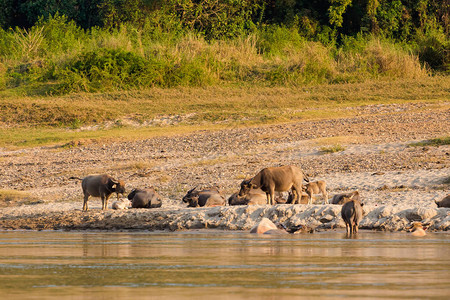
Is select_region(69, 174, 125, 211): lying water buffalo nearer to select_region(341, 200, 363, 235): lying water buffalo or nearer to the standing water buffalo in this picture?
the standing water buffalo

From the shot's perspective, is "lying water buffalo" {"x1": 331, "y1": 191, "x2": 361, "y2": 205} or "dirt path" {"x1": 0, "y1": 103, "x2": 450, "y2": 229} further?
"dirt path" {"x1": 0, "y1": 103, "x2": 450, "y2": 229}

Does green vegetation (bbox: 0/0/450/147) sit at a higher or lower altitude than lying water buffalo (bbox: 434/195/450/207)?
lower

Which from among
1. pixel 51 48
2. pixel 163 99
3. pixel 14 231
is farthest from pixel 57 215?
pixel 51 48

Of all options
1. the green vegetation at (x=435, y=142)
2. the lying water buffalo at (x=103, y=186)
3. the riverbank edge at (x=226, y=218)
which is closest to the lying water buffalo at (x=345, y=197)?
the riverbank edge at (x=226, y=218)

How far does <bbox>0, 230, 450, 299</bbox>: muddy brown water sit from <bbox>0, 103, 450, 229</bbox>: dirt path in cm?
303

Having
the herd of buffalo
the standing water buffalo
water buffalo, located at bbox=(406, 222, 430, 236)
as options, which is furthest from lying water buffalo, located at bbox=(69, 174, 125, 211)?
water buffalo, located at bbox=(406, 222, 430, 236)

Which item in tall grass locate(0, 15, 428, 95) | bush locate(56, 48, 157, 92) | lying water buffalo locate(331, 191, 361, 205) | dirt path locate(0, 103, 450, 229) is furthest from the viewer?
tall grass locate(0, 15, 428, 95)

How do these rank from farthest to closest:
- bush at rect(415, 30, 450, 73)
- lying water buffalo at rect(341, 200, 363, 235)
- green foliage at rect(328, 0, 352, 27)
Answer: green foliage at rect(328, 0, 352, 27), bush at rect(415, 30, 450, 73), lying water buffalo at rect(341, 200, 363, 235)

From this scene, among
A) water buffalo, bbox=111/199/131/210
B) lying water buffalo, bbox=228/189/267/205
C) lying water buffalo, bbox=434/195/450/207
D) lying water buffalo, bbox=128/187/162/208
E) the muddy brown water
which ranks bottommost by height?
water buffalo, bbox=111/199/131/210

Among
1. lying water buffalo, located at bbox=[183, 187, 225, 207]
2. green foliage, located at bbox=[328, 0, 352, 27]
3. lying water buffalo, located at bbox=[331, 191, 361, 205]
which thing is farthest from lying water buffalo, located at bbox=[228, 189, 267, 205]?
green foliage, located at bbox=[328, 0, 352, 27]

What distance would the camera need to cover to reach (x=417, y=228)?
10.9 metres

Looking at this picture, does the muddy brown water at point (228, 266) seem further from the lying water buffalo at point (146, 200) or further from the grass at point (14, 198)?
the grass at point (14, 198)

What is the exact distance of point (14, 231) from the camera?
1294 centimetres

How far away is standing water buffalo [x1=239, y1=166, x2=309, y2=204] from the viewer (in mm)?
13500
